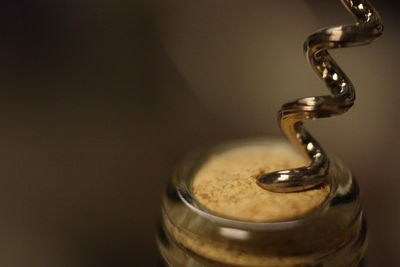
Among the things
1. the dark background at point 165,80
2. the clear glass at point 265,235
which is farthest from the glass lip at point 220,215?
the dark background at point 165,80

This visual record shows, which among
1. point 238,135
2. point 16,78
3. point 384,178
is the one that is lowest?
point 384,178

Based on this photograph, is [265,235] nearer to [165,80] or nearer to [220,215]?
[220,215]

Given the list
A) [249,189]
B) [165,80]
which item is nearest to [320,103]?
[249,189]

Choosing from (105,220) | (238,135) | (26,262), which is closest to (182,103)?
(238,135)

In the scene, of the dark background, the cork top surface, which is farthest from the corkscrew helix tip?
the dark background

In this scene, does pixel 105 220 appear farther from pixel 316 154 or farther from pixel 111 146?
pixel 316 154
